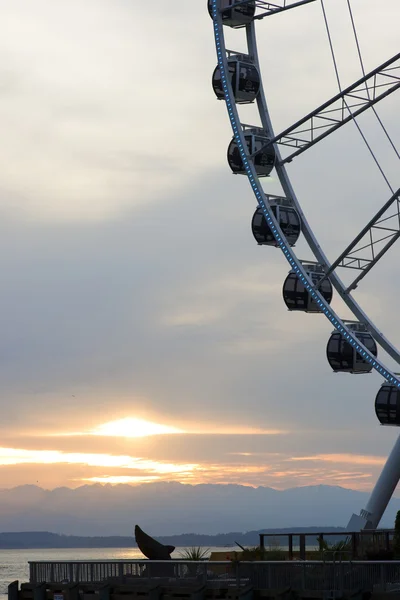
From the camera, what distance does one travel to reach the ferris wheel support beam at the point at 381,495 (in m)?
64.9

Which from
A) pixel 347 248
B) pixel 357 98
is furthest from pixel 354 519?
pixel 357 98

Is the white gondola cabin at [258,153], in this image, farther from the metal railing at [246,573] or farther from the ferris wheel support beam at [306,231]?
the metal railing at [246,573]

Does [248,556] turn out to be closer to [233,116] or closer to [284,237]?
[284,237]

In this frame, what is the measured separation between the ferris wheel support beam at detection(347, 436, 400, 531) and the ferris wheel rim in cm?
1774

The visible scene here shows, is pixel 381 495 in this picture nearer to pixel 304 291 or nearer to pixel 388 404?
pixel 304 291

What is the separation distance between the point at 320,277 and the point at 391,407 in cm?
587

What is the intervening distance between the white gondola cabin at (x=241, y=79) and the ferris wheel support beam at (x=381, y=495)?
70.1 feet

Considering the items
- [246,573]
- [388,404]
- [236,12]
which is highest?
[236,12]

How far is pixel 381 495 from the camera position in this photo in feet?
214

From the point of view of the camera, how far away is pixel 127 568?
143 ft

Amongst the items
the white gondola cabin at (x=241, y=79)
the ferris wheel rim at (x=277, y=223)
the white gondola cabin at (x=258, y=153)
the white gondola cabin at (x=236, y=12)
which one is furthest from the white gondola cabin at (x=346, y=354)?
the white gondola cabin at (x=236, y=12)

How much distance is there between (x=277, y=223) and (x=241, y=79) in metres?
6.12

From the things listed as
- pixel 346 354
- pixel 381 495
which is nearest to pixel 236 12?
pixel 346 354

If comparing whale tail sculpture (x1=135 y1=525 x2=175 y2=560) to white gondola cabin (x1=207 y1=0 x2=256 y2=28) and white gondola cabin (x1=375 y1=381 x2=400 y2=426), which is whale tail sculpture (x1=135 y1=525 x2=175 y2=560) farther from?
white gondola cabin (x1=207 y1=0 x2=256 y2=28)
